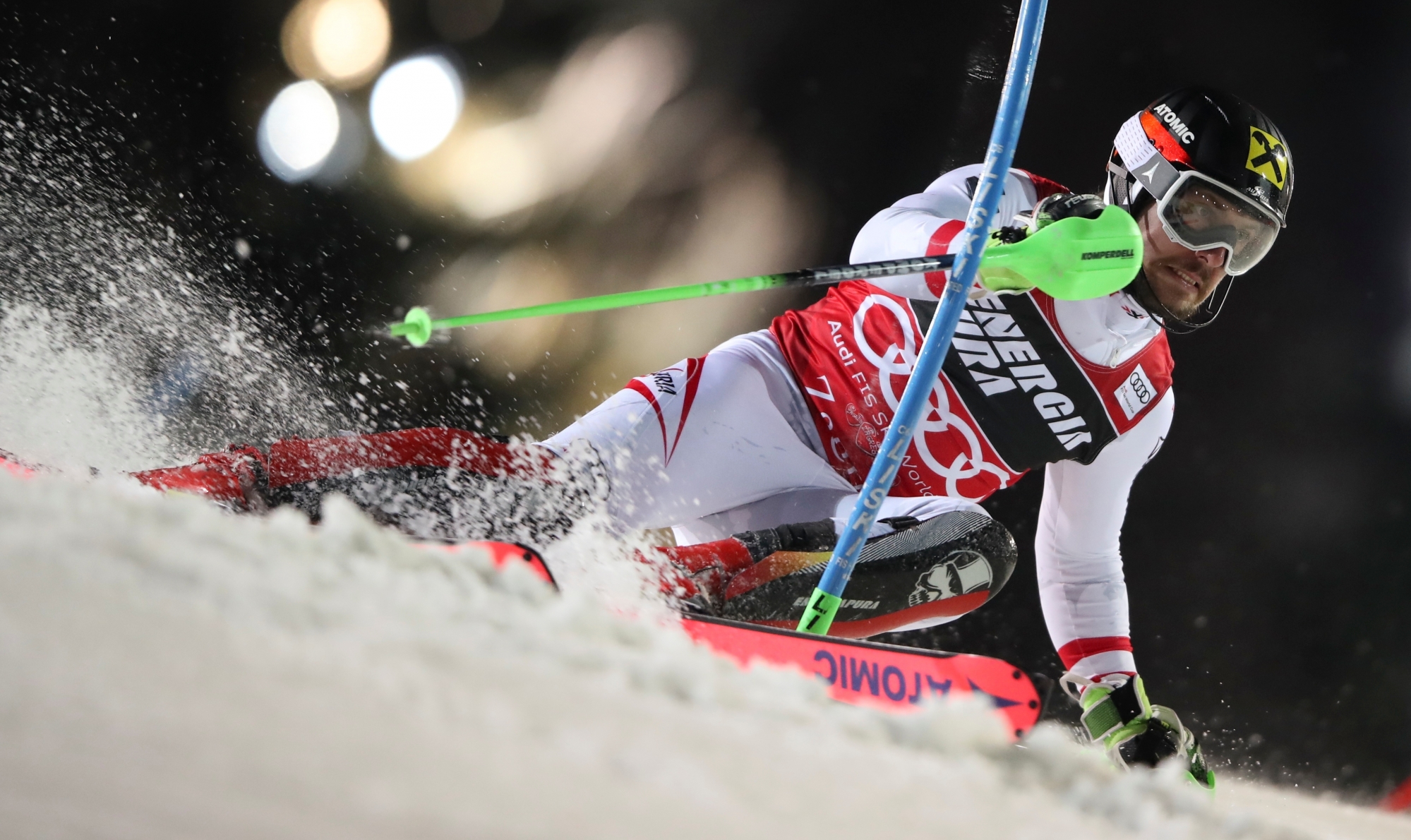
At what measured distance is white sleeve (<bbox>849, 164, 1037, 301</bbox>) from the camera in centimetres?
155

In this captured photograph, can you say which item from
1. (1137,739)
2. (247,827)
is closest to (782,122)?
(1137,739)

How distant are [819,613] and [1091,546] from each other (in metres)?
0.82

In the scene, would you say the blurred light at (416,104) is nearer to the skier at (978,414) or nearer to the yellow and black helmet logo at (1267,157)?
the skier at (978,414)

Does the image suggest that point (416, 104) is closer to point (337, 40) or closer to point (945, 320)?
point (337, 40)

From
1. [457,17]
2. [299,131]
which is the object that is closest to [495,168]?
[457,17]

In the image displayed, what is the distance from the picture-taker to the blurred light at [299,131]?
2893 mm

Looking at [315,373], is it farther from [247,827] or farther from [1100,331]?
[247,827]

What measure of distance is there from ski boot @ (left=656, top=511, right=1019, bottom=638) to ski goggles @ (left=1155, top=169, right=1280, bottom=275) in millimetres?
648

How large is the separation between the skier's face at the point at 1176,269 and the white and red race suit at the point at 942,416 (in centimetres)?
5

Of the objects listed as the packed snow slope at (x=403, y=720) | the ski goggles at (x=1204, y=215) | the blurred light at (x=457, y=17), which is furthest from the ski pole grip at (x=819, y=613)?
the blurred light at (x=457, y=17)

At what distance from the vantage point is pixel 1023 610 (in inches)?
121

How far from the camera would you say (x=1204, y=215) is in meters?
1.74

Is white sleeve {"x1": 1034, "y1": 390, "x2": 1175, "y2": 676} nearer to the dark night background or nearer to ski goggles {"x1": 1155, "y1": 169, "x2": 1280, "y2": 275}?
ski goggles {"x1": 1155, "y1": 169, "x2": 1280, "y2": 275}

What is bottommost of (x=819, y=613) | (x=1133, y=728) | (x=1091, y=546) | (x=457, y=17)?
(x=1133, y=728)
